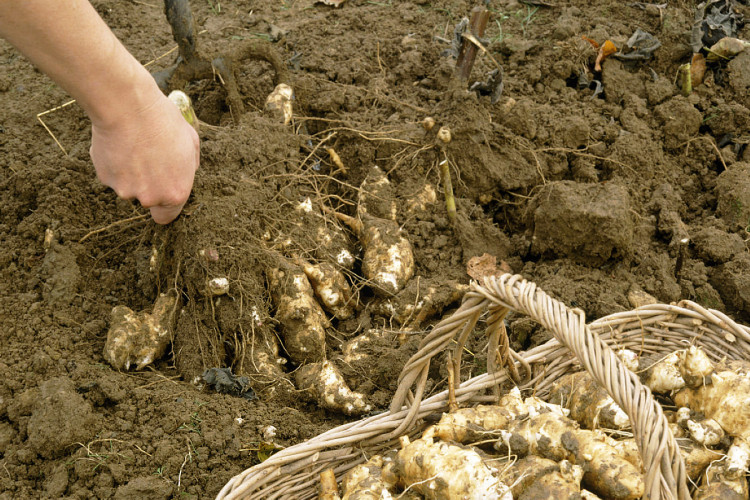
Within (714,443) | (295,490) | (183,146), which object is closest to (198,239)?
(183,146)

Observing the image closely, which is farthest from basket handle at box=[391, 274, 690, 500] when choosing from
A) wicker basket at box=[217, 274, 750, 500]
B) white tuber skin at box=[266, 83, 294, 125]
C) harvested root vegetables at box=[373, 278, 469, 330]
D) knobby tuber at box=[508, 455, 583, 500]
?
white tuber skin at box=[266, 83, 294, 125]

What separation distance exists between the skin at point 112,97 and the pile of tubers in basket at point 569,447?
1.11 m

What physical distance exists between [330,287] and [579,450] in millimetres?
1294

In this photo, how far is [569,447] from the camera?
1.69 meters

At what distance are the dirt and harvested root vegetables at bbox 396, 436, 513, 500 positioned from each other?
0.56 m

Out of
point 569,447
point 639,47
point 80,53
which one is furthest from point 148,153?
point 639,47

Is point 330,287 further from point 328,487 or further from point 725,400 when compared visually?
point 725,400

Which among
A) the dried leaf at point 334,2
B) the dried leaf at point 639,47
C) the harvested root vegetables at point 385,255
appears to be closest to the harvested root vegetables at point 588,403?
the harvested root vegetables at point 385,255

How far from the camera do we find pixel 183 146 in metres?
2.05

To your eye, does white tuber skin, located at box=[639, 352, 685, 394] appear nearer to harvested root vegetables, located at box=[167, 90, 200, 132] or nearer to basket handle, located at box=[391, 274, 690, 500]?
basket handle, located at box=[391, 274, 690, 500]

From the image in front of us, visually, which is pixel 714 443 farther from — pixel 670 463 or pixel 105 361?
pixel 105 361

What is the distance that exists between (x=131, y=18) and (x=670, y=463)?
13.5 ft

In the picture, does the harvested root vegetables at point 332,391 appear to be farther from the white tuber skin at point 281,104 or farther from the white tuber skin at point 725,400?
the white tuber skin at point 281,104

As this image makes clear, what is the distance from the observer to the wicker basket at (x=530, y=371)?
145 centimetres
